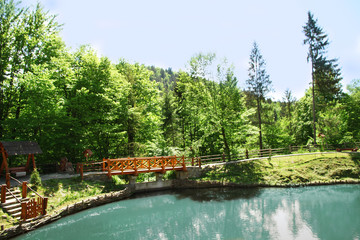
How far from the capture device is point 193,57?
28359mm

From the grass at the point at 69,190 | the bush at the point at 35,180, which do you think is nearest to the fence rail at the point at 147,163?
the grass at the point at 69,190

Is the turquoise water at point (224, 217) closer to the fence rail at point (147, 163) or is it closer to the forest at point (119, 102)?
the fence rail at point (147, 163)

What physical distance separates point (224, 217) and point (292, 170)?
11.8m

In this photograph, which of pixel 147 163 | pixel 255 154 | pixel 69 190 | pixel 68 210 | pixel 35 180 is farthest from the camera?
pixel 255 154

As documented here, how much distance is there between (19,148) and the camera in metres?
15.6

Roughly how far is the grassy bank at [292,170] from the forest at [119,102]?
3.91 meters

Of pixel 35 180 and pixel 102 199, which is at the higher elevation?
pixel 35 180

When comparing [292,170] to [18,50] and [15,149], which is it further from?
[18,50]

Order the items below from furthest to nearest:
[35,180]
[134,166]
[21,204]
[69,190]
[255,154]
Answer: [255,154]
[134,166]
[69,190]
[35,180]
[21,204]

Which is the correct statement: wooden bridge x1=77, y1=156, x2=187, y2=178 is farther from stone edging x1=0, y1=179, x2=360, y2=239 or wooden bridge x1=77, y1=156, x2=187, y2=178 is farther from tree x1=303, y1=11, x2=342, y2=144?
tree x1=303, y1=11, x2=342, y2=144

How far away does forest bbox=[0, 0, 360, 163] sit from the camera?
65.3ft

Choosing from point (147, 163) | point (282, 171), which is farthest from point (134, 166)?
point (282, 171)

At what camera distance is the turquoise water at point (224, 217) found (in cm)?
1245

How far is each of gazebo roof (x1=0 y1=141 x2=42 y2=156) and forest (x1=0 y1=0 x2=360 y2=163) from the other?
244cm
